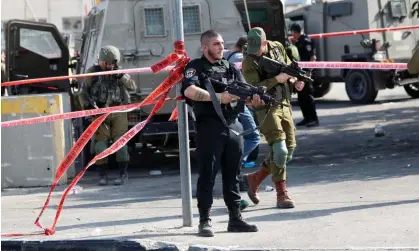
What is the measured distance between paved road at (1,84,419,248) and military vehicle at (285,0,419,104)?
5.45m

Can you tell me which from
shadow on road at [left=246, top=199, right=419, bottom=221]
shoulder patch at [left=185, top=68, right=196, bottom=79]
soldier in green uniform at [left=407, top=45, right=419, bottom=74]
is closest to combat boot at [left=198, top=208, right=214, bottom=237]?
shadow on road at [left=246, top=199, right=419, bottom=221]

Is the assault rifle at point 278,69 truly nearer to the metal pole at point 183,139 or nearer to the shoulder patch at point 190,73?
the metal pole at point 183,139

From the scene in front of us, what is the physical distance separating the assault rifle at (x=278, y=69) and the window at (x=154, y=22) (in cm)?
453

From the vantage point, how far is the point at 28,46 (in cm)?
1523

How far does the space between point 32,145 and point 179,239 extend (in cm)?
505

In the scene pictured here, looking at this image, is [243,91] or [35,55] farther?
[35,55]

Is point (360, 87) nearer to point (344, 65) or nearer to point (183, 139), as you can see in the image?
point (344, 65)

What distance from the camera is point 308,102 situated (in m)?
17.6

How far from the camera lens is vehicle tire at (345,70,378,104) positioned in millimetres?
21281

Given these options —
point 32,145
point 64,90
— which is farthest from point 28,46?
point 32,145

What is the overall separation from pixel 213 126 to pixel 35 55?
7861mm

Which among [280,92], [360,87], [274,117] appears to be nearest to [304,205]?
[274,117]

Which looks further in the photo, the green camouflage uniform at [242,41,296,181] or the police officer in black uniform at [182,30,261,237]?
the green camouflage uniform at [242,41,296,181]

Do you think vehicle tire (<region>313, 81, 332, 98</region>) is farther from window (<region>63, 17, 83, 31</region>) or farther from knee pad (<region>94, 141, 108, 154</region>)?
window (<region>63, 17, 83, 31</region>)
